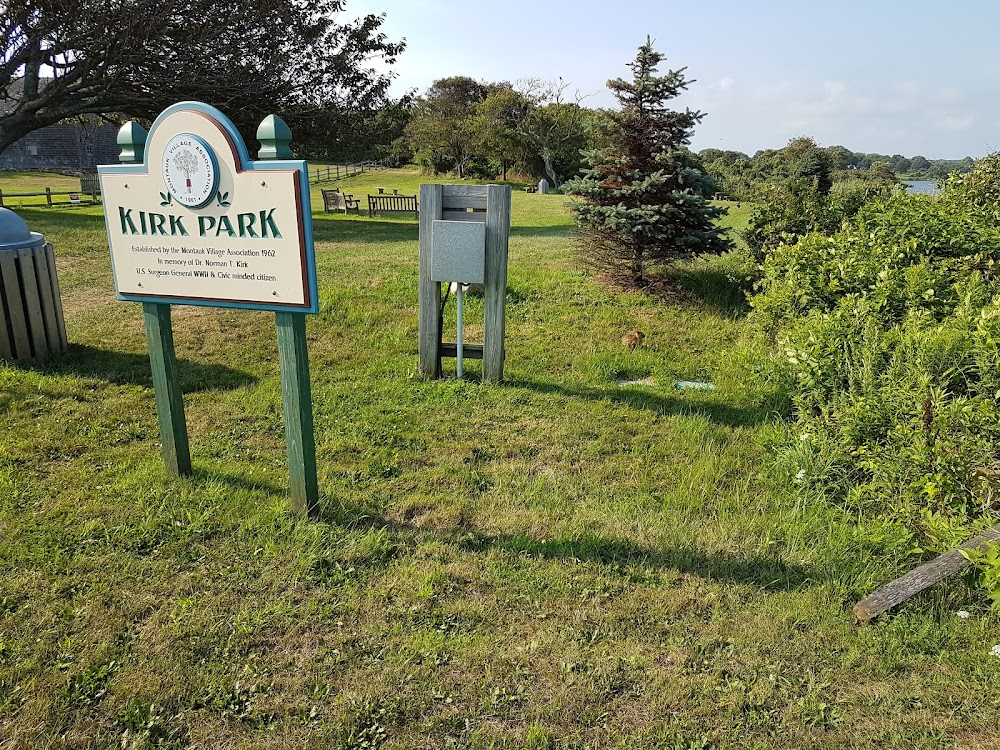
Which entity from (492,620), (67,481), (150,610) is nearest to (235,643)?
(150,610)

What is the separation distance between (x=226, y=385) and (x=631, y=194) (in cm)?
511

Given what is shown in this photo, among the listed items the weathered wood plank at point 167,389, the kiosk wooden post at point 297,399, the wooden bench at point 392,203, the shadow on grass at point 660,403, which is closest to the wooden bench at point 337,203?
the wooden bench at point 392,203

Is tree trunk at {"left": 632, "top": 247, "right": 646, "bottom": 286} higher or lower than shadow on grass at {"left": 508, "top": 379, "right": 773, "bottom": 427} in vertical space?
higher

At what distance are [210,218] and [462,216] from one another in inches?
97.7

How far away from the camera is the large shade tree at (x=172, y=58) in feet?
45.0

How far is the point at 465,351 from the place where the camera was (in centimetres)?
570

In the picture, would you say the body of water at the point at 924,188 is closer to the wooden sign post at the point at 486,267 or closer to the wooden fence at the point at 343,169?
the wooden sign post at the point at 486,267

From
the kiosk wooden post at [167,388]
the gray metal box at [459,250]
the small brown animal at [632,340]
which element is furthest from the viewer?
the small brown animal at [632,340]

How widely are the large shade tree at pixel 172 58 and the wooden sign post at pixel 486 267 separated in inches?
477

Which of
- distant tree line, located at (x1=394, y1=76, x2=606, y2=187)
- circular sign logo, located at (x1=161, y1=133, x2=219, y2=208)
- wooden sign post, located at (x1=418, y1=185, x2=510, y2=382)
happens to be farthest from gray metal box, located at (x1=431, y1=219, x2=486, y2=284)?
distant tree line, located at (x1=394, y1=76, x2=606, y2=187)

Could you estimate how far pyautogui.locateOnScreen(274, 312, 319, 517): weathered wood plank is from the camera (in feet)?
10.8

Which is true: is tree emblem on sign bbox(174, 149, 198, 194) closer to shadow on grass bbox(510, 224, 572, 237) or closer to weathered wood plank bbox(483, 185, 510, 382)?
weathered wood plank bbox(483, 185, 510, 382)

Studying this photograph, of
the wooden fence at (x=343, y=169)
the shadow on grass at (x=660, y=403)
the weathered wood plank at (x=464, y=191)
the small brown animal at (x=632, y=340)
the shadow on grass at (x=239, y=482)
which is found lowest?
the shadow on grass at (x=239, y=482)

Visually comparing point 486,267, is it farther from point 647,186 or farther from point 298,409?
point 647,186
